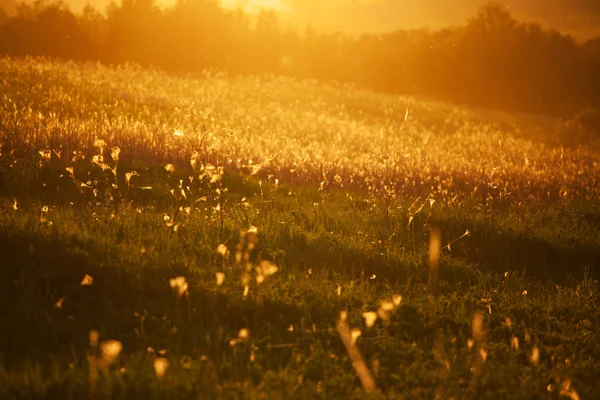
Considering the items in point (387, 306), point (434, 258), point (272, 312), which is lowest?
point (434, 258)

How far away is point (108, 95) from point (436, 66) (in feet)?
96.9

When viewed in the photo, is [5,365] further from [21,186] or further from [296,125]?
[296,125]

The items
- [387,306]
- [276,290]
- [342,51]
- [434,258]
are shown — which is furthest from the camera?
[342,51]

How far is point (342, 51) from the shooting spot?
4916cm

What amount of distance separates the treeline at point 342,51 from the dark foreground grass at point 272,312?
120ft

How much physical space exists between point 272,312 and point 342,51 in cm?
4525

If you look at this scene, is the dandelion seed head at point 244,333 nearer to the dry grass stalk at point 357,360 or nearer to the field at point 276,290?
the field at point 276,290

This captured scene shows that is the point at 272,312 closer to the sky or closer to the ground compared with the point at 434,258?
closer to the sky

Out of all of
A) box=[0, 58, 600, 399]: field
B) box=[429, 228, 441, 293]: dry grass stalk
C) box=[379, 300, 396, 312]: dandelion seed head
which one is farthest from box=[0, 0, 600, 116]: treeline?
box=[379, 300, 396, 312]: dandelion seed head

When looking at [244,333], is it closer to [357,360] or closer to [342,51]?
[357,360]

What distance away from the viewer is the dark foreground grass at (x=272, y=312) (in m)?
4.54

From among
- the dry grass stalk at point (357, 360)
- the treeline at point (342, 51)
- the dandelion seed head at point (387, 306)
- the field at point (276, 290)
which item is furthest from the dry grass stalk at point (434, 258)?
the treeline at point (342, 51)

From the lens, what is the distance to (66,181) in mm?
10375

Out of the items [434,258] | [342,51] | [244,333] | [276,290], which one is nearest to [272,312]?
[276,290]
